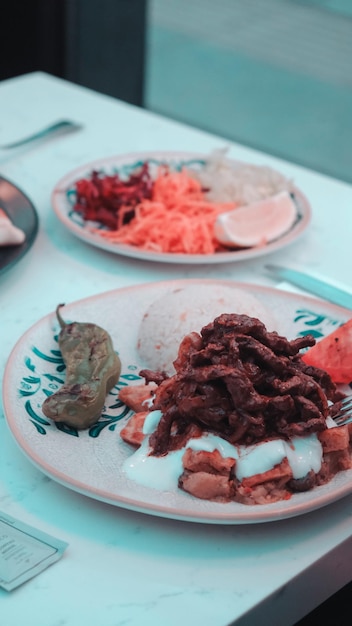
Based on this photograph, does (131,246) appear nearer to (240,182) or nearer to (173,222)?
(173,222)

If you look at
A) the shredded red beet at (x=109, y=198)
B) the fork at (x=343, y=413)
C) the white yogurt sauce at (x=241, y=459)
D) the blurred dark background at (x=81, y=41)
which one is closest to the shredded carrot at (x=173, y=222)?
the shredded red beet at (x=109, y=198)

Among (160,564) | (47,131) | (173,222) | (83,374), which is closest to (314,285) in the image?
(173,222)

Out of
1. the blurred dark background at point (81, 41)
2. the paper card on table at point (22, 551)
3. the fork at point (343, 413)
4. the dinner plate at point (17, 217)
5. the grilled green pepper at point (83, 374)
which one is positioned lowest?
the blurred dark background at point (81, 41)

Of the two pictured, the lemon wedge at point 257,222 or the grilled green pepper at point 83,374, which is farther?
Answer: the lemon wedge at point 257,222

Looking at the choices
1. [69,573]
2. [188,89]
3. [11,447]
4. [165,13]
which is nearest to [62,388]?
[11,447]

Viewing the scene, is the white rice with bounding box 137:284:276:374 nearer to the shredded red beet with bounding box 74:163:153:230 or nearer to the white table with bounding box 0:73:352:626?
the white table with bounding box 0:73:352:626

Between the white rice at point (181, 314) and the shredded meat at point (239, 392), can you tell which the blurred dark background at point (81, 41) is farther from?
the shredded meat at point (239, 392)
